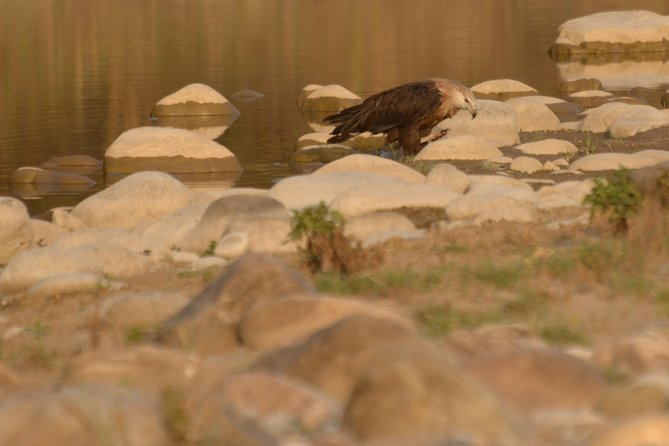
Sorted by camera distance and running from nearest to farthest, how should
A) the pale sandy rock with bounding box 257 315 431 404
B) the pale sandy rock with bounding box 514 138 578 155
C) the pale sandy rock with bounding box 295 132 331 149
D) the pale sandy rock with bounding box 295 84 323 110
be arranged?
the pale sandy rock with bounding box 257 315 431 404, the pale sandy rock with bounding box 514 138 578 155, the pale sandy rock with bounding box 295 132 331 149, the pale sandy rock with bounding box 295 84 323 110

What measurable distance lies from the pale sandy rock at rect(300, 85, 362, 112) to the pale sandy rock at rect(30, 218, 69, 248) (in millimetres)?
10268

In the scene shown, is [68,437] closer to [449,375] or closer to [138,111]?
[449,375]

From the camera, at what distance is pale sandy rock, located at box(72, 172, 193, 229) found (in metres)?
12.4

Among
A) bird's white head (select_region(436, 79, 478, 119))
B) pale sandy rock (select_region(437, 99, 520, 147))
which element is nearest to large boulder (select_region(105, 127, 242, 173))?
pale sandy rock (select_region(437, 99, 520, 147))

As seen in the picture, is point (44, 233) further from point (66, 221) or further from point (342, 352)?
point (342, 352)

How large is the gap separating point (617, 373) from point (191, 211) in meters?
6.06

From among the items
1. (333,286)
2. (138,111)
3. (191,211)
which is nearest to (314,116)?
(138,111)

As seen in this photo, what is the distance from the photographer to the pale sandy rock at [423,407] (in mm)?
4512

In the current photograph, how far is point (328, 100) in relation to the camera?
21844 mm

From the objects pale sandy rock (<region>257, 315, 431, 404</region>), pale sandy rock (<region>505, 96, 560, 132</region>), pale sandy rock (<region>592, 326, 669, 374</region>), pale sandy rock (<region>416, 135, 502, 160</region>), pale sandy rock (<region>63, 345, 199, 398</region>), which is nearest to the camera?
pale sandy rock (<region>257, 315, 431, 404</region>)

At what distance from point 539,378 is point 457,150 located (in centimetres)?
1012

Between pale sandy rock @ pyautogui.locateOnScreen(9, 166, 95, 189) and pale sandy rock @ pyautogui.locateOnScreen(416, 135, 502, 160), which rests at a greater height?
pale sandy rock @ pyautogui.locateOnScreen(416, 135, 502, 160)

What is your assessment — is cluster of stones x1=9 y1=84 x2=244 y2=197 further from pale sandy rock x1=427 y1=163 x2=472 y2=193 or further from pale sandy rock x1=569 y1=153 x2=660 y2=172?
pale sandy rock x1=569 y1=153 x2=660 y2=172

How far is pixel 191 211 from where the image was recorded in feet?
36.1
